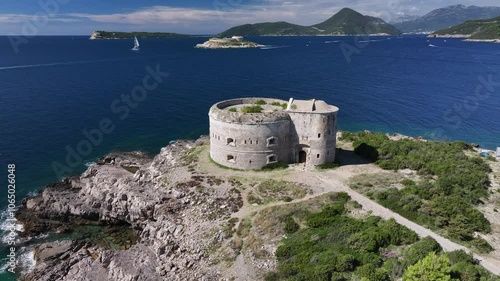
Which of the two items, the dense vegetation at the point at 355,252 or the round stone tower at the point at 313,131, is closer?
the dense vegetation at the point at 355,252

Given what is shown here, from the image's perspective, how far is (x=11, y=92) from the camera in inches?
3477

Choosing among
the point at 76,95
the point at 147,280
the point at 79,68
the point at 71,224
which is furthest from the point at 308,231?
the point at 79,68

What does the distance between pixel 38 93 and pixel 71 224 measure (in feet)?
209

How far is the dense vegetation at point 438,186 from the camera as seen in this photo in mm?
30875

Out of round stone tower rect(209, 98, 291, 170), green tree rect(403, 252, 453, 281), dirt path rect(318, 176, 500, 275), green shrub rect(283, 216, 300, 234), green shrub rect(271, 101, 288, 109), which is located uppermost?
green shrub rect(271, 101, 288, 109)

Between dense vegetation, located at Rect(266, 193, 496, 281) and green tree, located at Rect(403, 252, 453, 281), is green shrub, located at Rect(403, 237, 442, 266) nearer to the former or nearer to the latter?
dense vegetation, located at Rect(266, 193, 496, 281)

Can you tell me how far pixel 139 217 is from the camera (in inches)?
1526

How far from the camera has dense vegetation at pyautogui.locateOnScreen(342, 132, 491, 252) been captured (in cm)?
3088

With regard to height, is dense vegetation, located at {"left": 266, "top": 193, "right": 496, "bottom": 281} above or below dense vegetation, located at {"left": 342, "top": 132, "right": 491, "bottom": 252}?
below
